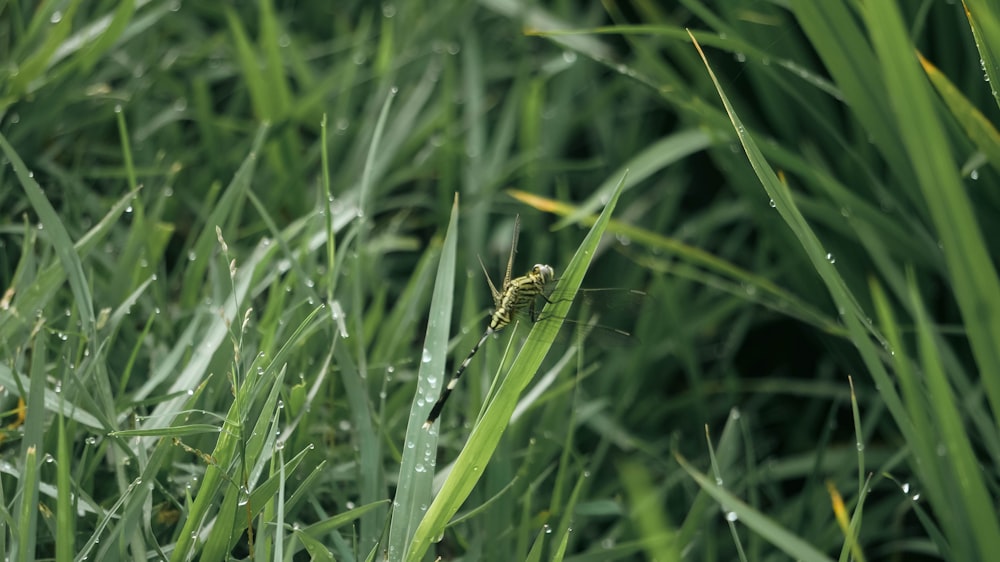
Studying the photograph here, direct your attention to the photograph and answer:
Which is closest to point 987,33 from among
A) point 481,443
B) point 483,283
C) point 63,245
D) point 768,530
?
point 768,530

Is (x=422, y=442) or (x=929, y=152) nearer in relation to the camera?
(x=929, y=152)

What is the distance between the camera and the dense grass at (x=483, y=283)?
1.03 metres

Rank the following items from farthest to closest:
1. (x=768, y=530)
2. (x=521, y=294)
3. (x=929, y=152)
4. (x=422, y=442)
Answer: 1. (x=521, y=294)
2. (x=422, y=442)
3. (x=768, y=530)
4. (x=929, y=152)

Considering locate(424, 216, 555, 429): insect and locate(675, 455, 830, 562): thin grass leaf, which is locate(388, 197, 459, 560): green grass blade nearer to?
locate(424, 216, 555, 429): insect

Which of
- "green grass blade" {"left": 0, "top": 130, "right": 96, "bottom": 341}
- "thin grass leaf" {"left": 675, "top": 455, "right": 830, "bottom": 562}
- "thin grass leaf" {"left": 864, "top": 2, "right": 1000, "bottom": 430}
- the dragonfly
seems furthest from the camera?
the dragonfly

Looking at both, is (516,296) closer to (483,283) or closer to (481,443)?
(481,443)

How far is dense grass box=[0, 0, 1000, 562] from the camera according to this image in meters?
1.03

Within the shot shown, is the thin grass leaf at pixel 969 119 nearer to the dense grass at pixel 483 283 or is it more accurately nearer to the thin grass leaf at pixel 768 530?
the dense grass at pixel 483 283

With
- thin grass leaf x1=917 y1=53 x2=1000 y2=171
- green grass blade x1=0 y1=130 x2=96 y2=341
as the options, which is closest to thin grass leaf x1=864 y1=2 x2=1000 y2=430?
thin grass leaf x1=917 y1=53 x2=1000 y2=171

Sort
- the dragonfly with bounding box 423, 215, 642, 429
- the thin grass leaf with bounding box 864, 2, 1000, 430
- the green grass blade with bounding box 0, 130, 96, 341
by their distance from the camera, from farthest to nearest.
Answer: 1. the dragonfly with bounding box 423, 215, 642, 429
2. the green grass blade with bounding box 0, 130, 96, 341
3. the thin grass leaf with bounding box 864, 2, 1000, 430

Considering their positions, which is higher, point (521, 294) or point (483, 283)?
point (521, 294)

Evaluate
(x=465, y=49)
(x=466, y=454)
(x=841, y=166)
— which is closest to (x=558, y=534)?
(x=466, y=454)

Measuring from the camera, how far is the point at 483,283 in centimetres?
181

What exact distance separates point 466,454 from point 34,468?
437 millimetres
